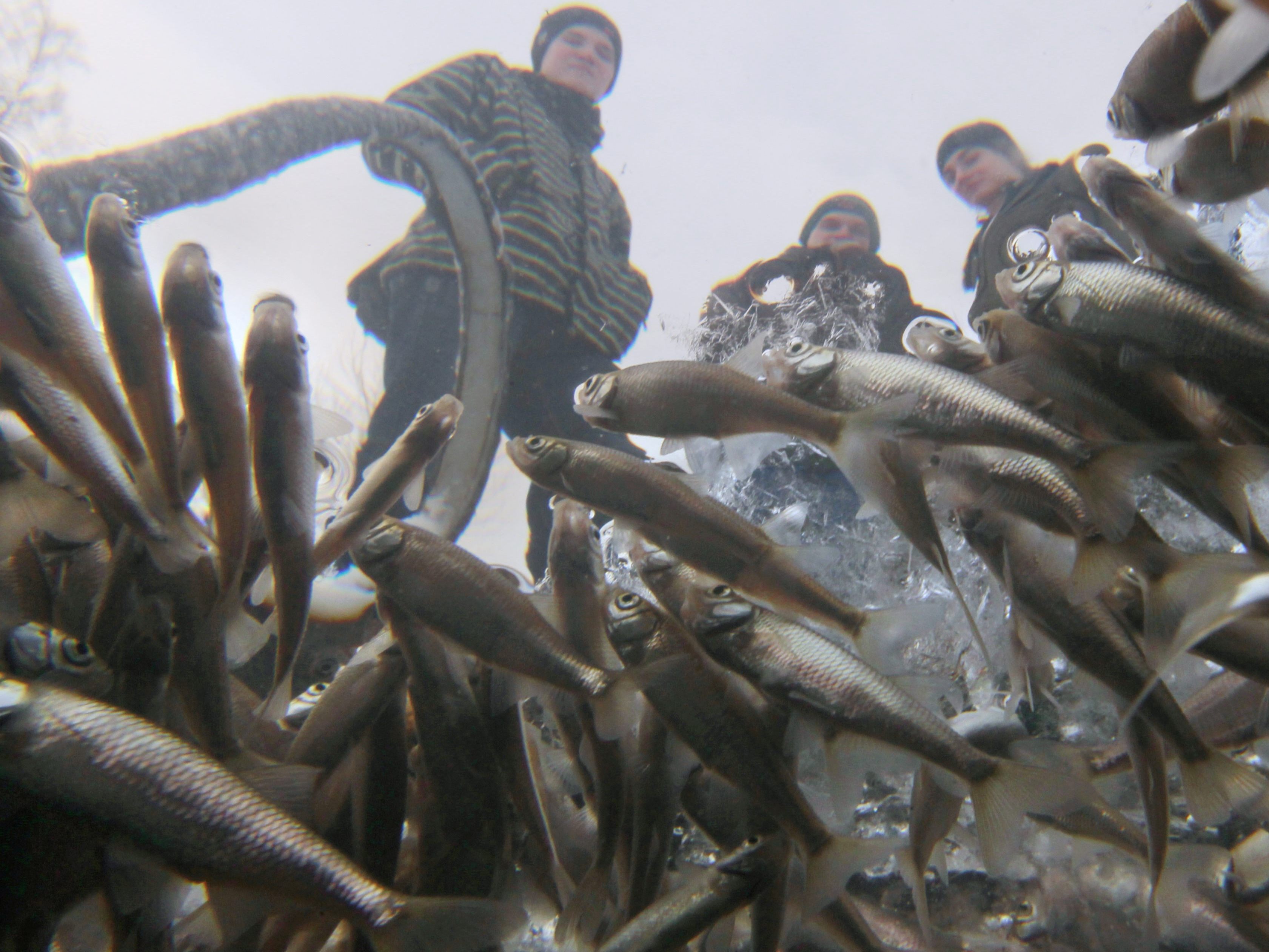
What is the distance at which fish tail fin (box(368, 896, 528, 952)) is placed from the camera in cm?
110

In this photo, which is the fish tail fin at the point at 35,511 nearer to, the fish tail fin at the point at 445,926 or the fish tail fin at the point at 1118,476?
the fish tail fin at the point at 445,926

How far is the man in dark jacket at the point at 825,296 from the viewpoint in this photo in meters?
5.57

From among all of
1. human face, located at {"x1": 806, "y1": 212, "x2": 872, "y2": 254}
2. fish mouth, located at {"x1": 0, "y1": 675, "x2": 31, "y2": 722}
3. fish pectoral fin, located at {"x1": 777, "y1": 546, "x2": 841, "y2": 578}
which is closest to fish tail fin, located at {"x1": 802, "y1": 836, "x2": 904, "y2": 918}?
fish pectoral fin, located at {"x1": 777, "y1": 546, "x2": 841, "y2": 578}

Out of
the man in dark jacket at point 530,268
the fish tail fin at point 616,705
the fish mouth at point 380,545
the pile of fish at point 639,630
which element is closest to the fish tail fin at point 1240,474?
the pile of fish at point 639,630

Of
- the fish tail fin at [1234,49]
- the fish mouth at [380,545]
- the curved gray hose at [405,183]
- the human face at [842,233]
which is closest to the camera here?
the fish tail fin at [1234,49]

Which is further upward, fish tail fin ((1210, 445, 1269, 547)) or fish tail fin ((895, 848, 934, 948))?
fish tail fin ((1210, 445, 1269, 547))

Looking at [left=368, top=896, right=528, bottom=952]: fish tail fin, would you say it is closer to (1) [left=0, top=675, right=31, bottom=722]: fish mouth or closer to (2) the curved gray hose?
(1) [left=0, top=675, right=31, bottom=722]: fish mouth

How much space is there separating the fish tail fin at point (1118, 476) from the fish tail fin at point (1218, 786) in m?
0.51

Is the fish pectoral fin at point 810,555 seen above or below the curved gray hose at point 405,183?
below

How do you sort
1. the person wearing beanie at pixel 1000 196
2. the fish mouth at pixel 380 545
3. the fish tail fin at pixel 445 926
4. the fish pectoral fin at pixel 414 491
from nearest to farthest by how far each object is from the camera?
the fish tail fin at pixel 445 926
the fish mouth at pixel 380 545
the fish pectoral fin at pixel 414 491
the person wearing beanie at pixel 1000 196

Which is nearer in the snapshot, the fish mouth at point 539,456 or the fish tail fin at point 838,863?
the fish tail fin at point 838,863

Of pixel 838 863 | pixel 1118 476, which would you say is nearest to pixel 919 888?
pixel 838 863

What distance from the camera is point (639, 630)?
1.46 metres

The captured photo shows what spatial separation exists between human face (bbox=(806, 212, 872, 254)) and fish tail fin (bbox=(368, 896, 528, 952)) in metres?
6.07
